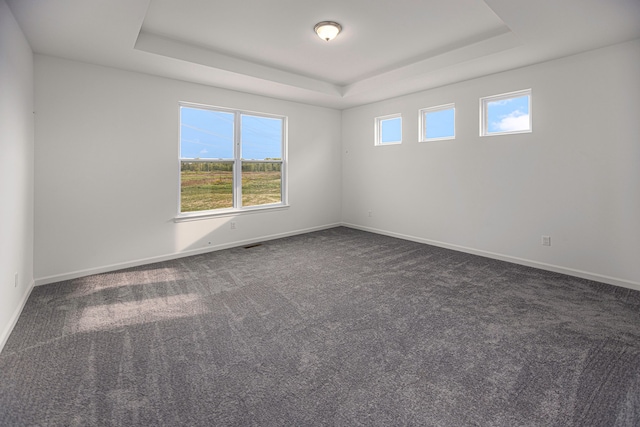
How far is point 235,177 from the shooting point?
5.14 meters

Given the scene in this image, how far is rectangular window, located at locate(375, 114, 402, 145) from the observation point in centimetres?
564

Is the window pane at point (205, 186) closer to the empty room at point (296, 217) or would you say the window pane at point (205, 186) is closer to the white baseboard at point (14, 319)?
the empty room at point (296, 217)

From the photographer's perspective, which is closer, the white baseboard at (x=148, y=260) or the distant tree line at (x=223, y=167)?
the white baseboard at (x=148, y=260)

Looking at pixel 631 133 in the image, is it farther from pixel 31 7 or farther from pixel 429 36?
pixel 31 7

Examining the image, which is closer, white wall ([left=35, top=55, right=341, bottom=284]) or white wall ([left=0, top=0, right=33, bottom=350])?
white wall ([left=0, top=0, right=33, bottom=350])

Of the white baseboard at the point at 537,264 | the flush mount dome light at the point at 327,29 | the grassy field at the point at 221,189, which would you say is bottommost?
the white baseboard at the point at 537,264

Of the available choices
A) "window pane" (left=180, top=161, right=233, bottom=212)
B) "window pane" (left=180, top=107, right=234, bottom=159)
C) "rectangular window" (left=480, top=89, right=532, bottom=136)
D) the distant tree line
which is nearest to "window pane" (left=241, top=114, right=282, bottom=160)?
the distant tree line

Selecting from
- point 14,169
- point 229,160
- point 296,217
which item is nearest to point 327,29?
point 229,160

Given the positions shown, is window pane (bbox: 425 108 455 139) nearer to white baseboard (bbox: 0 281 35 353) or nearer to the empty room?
the empty room

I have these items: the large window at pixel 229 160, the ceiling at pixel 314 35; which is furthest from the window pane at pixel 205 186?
the ceiling at pixel 314 35

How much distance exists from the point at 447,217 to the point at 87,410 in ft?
15.6

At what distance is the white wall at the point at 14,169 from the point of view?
91.7 inches

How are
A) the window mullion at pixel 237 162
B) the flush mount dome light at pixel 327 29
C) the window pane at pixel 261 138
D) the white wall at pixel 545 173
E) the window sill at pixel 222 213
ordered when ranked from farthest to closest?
the window pane at pixel 261 138, the window mullion at pixel 237 162, the window sill at pixel 222 213, the white wall at pixel 545 173, the flush mount dome light at pixel 327 29

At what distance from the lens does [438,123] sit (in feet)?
16.5
